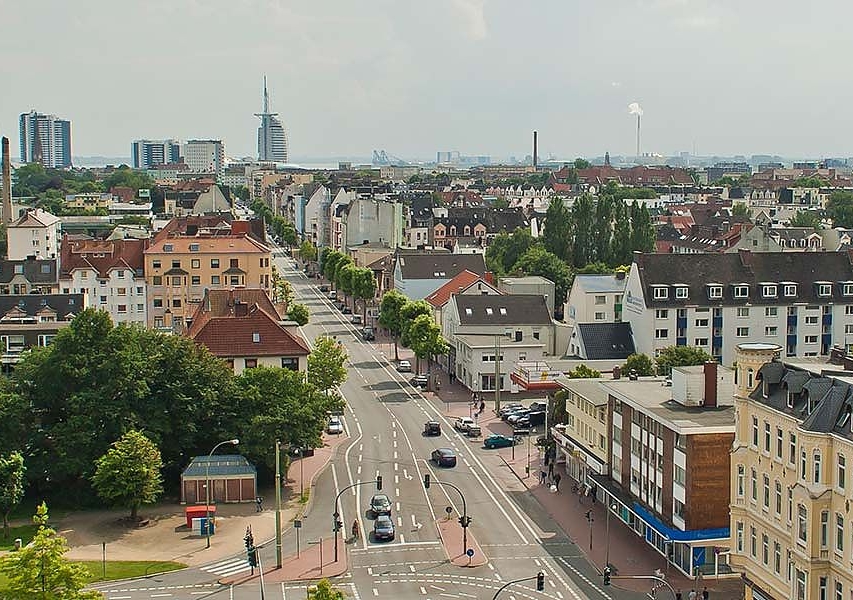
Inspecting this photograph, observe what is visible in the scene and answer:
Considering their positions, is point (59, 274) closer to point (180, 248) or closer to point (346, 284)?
point (180, 248)

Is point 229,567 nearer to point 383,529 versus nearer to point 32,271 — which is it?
point 383,529

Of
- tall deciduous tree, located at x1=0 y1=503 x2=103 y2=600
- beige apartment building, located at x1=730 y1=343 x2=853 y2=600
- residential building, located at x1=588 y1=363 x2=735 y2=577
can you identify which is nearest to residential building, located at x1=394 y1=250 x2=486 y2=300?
residential building, located at x1=588 y1=363 x2=735 y2=577

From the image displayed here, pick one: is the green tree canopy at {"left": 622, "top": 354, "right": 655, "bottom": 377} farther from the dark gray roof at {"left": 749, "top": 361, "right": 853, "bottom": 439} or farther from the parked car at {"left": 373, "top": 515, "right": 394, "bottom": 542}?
the dark gray roof at {"left": 749, "top": 361, "right": 853, "bottom": 439}

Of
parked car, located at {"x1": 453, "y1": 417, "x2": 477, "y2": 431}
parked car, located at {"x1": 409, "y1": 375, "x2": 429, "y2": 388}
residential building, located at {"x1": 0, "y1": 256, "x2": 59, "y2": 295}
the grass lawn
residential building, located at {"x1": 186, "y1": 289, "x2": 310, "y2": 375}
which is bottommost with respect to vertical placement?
the grass lawn

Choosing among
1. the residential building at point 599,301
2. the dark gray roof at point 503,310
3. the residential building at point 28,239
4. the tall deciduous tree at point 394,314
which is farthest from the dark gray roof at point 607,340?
the residential building at point 28,239

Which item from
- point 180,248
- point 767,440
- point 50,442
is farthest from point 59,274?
point 767,440

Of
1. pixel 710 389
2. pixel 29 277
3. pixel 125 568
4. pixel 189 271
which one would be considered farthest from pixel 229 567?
pixel 29 277
